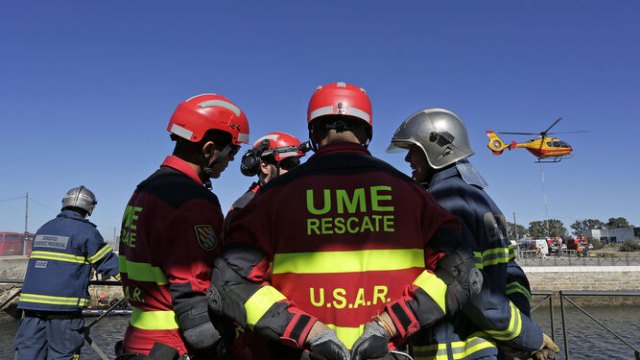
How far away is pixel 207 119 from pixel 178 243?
902 mm

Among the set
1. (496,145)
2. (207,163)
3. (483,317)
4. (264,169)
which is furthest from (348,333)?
(496,145)

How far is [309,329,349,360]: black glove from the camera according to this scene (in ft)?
5.27

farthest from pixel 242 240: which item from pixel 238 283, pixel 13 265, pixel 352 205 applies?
pixel 13 265

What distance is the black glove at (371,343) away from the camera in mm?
1615

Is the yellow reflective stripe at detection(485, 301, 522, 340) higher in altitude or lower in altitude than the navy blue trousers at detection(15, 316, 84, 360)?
higher

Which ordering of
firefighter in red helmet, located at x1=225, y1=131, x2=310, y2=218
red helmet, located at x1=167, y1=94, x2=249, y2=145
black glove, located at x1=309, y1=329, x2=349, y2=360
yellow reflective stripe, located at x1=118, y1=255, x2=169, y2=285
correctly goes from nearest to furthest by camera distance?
black glove, located at x1=309, y1=329, x2=349, y2=360 < yellow reflective stripe, located at x1=118, y1=255, x2=169, y2=285 < red helmet, located at x1=167, y1=94, x2=249, y2=145 < firefighter in red helmet, located at x1=225, y1=131, x2=310, y2=218

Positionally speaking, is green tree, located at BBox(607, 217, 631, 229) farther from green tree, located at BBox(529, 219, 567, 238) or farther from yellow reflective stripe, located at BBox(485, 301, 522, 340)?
yellow reflective stripe, located at BBox(485, 301, 522, 340)

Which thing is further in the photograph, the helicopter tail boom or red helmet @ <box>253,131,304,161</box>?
the helicopter tail boom

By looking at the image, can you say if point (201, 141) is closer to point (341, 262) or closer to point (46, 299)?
point (341, 262)

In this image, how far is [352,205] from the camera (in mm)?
1824

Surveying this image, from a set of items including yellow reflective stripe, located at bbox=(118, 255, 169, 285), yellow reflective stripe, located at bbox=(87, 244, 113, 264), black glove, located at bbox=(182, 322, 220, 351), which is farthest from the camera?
yellow reflective stripe, located at bbox=(87, 244, 113, 264)

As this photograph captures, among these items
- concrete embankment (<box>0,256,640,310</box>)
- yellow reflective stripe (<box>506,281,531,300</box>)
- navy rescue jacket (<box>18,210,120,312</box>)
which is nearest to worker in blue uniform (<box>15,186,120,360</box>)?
navy rescue jacket (<box>18,210,120,312</box>)

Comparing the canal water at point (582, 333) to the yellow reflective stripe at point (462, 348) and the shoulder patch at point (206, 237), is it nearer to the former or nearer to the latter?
the yellow reflective stripe at point (462, 348)

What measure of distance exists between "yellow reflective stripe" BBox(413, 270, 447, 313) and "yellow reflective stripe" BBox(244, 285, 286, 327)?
0.61 m
